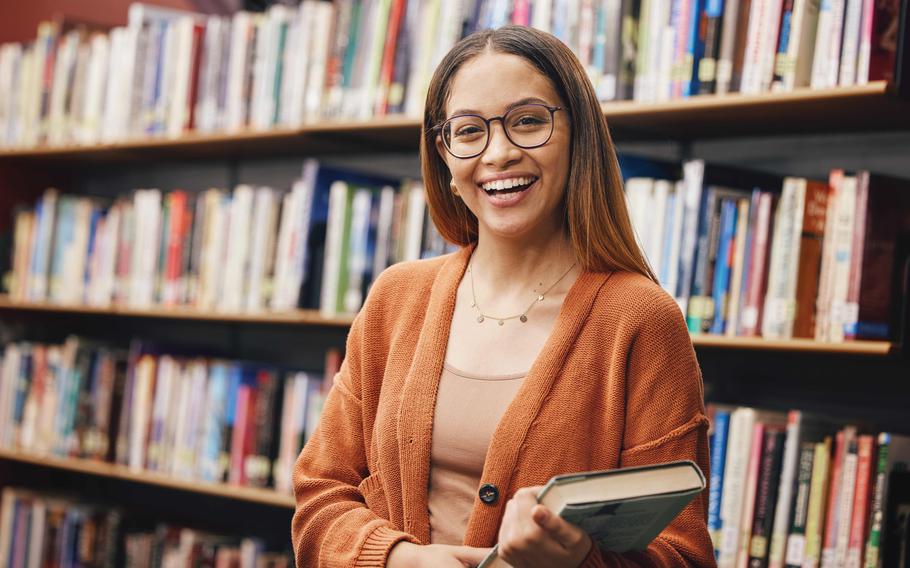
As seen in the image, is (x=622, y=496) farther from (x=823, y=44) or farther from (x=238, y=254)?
(x=238, y=254)

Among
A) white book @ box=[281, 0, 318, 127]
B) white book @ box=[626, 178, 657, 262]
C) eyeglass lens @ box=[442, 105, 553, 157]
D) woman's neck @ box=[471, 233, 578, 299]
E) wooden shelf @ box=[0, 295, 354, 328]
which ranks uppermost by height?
white book @ box=[281, 0, 318, 127]

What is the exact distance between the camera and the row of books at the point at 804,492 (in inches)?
72.6

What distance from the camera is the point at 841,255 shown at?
1.91 metres

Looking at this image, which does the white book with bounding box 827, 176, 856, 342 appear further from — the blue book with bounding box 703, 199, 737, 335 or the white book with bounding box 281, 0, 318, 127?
the white book with bounding box 281, 0, 318, 127

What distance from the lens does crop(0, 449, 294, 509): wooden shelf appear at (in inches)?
105

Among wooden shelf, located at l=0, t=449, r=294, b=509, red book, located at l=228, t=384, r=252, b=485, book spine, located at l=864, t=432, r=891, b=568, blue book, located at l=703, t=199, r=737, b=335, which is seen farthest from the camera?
red book, located at l=228, t=384, r=252, b=485

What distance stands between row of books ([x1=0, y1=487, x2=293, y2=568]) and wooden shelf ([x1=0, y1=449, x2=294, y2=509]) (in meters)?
0.12

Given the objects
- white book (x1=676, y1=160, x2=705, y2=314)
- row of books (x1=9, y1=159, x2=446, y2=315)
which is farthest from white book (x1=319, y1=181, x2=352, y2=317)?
white book (x1=676, y1=160, x2=705, y2=314)

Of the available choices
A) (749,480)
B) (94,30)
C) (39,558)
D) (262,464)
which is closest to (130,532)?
(39,558)

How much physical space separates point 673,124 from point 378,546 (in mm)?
1282

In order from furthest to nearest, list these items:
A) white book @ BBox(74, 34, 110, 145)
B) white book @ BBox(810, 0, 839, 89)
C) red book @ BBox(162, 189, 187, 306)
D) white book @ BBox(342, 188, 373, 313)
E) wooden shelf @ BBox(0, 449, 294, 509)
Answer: white book @ BBox(74, 34, 110, 145)
red book @ BBox(162, 189, 187, 306)
wooden shelf @ BBox(0, 449, 294, 509)
white book @ BBox(342, 188, 373, 313)
white book @ BBox(810, 0, 839, 89)

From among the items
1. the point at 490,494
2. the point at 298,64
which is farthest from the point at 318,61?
the point at 490,494

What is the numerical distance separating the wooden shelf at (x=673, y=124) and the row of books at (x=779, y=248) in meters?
0.12

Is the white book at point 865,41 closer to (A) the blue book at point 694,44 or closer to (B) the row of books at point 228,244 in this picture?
(A) the blue book at point 694,44
